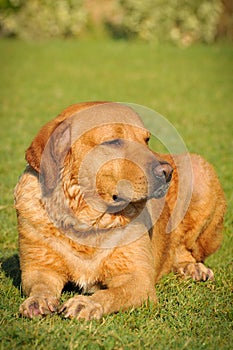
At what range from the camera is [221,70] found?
2098 centimetres

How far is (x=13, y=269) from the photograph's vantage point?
5.21 m

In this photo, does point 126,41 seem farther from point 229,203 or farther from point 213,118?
point 229,203

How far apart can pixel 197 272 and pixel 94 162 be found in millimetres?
1648

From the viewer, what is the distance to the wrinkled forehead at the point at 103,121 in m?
4.53

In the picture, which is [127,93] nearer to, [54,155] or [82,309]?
[54,155]

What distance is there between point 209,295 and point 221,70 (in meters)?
16.9

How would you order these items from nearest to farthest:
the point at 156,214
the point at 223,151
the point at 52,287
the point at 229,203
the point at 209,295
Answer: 1. the point at 52,287
2. the point at 209,295
3. the point at 156,214
4. the point at 229,203
5. the point at 223,151

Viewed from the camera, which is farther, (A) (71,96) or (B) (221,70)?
(B) (221,70)

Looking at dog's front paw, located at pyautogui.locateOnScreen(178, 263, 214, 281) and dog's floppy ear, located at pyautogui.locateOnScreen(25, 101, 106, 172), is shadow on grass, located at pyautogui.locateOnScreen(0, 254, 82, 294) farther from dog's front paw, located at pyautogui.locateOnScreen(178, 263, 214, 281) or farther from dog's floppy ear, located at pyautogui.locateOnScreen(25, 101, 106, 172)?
dog's front paw, located at pyautogui.locateOnScreen(178, 263, 214, 281)

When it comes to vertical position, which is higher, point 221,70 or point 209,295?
point 209,295

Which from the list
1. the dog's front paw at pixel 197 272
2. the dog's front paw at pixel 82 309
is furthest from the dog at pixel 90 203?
the dog's front paw at pixel 197 272

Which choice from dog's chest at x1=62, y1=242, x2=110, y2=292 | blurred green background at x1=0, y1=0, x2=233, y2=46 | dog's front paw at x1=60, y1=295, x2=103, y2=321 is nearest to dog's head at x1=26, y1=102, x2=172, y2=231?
dog's chest at x1=62, y1=242, x2=110, y2=292

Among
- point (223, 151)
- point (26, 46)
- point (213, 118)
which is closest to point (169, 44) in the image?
point (26, 46)

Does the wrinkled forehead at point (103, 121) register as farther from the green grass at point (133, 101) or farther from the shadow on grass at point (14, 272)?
the green grass at point (133, 101)
